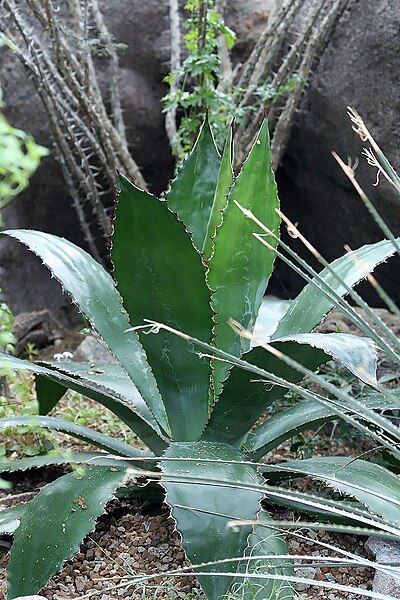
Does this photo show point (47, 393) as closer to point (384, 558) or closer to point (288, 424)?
point (288, 424)

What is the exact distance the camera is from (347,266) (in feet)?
5.79

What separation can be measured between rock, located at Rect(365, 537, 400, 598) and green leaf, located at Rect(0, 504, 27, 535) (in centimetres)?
73

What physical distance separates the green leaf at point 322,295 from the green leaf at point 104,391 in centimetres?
37

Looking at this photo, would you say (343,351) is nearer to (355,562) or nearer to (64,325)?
(355,562)

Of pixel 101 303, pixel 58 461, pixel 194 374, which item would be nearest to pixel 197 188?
pixel 101 303

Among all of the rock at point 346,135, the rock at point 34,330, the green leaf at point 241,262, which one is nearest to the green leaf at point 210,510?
the green leaf at point 241,262

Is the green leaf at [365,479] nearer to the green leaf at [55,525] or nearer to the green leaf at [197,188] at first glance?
the green leaf at [55,525]

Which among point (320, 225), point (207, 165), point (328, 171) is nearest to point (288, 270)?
point (320, 225)

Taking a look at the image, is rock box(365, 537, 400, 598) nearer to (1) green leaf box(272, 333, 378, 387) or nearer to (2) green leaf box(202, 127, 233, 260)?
(1) green leaf box(272, 333, 378, 387)

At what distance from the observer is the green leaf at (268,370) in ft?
4.18

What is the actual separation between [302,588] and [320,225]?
2.23 m

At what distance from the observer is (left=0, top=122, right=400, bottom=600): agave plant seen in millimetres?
1363

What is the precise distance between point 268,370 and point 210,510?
0.31 meters

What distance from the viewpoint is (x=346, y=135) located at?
3.08 meters
